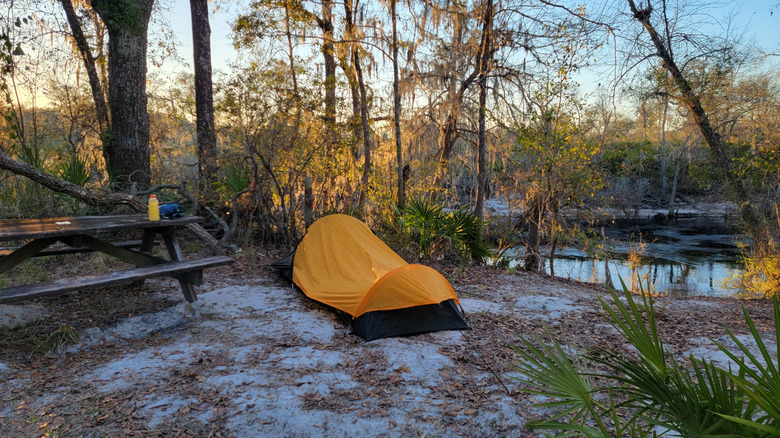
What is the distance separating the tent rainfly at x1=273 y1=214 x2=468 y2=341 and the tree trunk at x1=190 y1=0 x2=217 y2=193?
13.6 feet

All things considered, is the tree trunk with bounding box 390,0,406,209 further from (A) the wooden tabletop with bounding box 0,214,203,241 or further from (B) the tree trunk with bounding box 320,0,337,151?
(A) the wooden tabletop with bounding box 0,214,203,241

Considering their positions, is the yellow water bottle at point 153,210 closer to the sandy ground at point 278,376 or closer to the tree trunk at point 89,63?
the sandy ground at point 278,376

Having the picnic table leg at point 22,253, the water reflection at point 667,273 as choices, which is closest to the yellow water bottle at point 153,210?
the picnic table leg at point 22,253

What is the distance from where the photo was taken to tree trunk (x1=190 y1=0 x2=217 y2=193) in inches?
339

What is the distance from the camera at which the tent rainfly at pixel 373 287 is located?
4473mm

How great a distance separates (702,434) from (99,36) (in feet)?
45.5

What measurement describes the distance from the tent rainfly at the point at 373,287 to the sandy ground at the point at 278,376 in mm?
176

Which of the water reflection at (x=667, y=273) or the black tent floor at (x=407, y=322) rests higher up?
the black tent floor at (x=407, y=322)

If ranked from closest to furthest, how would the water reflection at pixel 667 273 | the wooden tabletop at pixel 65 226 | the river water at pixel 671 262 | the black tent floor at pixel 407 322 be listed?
the wooden tabletop at pixel 65 226 < the black tent floor at pixel 407 322 < the river water at pixel 671 262 < the water reflection at pixel 667 273

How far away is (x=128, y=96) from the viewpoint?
27.3 ft

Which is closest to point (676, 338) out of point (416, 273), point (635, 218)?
point (416, 273)

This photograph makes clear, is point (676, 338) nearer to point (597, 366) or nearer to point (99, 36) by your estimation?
point (597, 366)

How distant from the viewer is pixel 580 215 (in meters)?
10.2

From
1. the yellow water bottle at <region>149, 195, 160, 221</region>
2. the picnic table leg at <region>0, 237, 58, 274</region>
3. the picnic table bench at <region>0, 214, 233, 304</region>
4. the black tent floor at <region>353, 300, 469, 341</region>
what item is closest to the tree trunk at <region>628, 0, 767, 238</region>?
the black tent floor at <region>353, 300, 469, 341</region>
